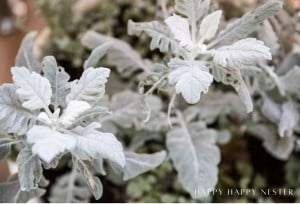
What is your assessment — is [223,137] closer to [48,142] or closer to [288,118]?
[288,118]

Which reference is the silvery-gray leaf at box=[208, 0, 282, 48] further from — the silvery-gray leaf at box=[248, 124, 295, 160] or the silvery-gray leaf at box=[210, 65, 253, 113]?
the silvery-gray leaf at box=[248, 124, 295, 160]

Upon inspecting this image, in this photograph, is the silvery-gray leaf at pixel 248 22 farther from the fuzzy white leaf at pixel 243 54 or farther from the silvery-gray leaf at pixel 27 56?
the silvery-gray leaf at pixel 27 56

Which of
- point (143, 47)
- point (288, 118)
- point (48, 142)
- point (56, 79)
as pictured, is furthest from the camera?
point (143, 47)

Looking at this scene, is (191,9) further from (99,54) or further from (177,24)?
(99,54)

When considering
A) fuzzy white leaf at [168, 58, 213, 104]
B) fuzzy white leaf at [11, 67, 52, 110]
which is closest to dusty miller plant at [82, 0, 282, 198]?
fuzzy white leaf at [168, 58, 213, 104]

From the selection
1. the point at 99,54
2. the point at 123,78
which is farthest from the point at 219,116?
the point at 99,54

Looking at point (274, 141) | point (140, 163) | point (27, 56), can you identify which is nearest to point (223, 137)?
point (274, 141)

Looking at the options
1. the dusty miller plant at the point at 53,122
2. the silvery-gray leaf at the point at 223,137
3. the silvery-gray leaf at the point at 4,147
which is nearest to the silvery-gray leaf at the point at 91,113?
the dusty miller plant at the point at 53,122
